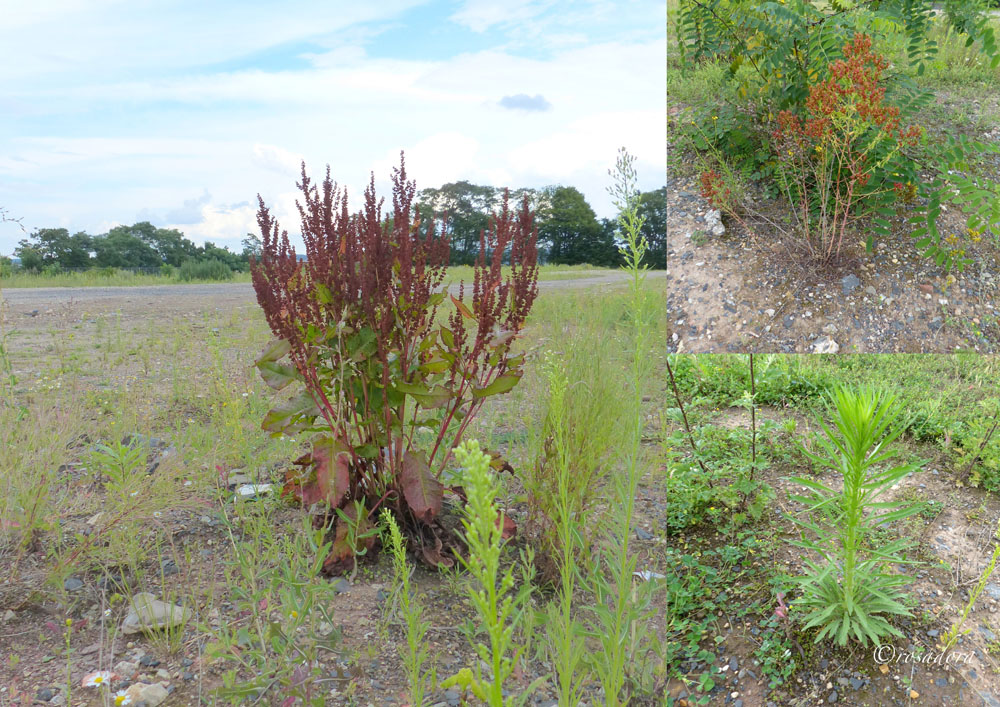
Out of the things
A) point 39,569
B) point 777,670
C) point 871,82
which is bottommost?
point 777,670

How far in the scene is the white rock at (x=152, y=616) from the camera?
2219 mm

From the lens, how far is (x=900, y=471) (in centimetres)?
193

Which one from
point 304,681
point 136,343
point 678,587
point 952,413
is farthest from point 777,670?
point 136,343

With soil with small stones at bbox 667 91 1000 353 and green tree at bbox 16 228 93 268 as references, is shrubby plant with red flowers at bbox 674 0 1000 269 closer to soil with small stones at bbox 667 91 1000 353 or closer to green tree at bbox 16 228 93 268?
soil with small stones at bbox 667 91 1000 353

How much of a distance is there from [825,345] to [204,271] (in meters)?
11.1

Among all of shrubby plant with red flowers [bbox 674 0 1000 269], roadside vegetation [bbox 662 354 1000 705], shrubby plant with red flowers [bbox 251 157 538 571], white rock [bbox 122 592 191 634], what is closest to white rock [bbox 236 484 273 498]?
shrubby plant with red flowers [bbox 251 157 538 571]

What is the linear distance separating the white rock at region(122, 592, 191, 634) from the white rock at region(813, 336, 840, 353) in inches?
154

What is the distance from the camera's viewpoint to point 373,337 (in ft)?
8.20

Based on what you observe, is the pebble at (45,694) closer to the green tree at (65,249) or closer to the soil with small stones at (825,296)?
the soil with small stones at (825,296)

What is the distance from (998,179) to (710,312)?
313 centimetres

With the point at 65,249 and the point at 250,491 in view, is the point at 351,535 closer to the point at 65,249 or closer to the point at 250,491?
the point at 250,491

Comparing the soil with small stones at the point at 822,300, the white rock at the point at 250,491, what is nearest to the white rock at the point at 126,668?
the white rock at the point at 250,491

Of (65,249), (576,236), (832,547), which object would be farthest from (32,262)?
(832,547)

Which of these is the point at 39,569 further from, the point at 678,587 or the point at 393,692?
the point at 678,587
